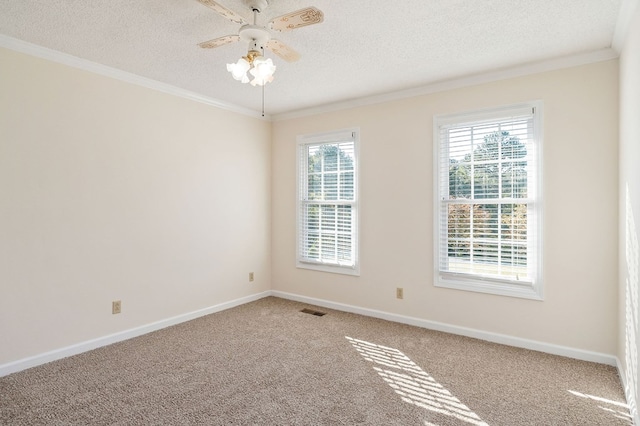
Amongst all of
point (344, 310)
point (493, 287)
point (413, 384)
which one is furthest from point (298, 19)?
point (344, 310)

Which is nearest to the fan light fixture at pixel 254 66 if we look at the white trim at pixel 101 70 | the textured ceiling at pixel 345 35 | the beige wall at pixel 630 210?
the textured ceiling at pixel 345 35

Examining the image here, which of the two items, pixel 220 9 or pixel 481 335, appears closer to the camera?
pixel 220 9

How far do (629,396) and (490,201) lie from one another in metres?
1.71

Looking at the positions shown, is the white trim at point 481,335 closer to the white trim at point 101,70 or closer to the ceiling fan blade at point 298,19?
the white trim at point 101,70

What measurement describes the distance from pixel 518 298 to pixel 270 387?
2311 mm

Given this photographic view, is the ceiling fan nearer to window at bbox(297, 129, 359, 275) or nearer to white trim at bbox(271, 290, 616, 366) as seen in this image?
window at bbox(297, 129, 359, 275)

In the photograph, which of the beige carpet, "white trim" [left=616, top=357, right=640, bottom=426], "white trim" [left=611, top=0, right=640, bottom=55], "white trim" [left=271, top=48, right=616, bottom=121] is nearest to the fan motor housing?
"white trim" [left=271, top=48, right=616, bottom=121]

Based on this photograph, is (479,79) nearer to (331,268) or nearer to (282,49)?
(282,49)

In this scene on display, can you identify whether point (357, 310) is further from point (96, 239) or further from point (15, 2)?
point (15, 2)

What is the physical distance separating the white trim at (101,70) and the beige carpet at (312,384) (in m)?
2.47

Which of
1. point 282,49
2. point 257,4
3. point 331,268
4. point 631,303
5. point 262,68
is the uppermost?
point 257,4

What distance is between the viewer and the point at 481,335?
11.2 ft

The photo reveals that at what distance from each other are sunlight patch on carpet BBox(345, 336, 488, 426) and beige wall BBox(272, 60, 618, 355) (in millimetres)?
903

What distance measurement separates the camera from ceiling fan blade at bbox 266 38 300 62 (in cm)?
228
